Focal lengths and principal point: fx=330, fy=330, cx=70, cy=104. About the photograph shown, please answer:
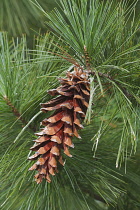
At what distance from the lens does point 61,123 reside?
2.27 feet

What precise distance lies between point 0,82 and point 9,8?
440mm

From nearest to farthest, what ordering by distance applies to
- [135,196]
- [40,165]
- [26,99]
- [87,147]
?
[40,165]
[26,99]
[87,147]
[135,196]

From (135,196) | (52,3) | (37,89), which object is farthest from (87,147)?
(52,3)

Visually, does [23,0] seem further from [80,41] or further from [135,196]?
[135,196]

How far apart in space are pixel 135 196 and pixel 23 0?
786 mm

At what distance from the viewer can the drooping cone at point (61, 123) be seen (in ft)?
2.19

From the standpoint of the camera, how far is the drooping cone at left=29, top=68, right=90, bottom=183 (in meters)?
0.67

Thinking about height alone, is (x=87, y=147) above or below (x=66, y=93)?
below

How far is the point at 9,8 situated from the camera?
1.16 m

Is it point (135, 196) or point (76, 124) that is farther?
point (135, 196)

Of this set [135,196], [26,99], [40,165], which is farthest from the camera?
[135,196]

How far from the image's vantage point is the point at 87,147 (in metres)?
0.93

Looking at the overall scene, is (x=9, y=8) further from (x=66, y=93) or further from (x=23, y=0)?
(x=66, y=93)

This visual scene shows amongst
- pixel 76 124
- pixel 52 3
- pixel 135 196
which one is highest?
pixel 52 3
